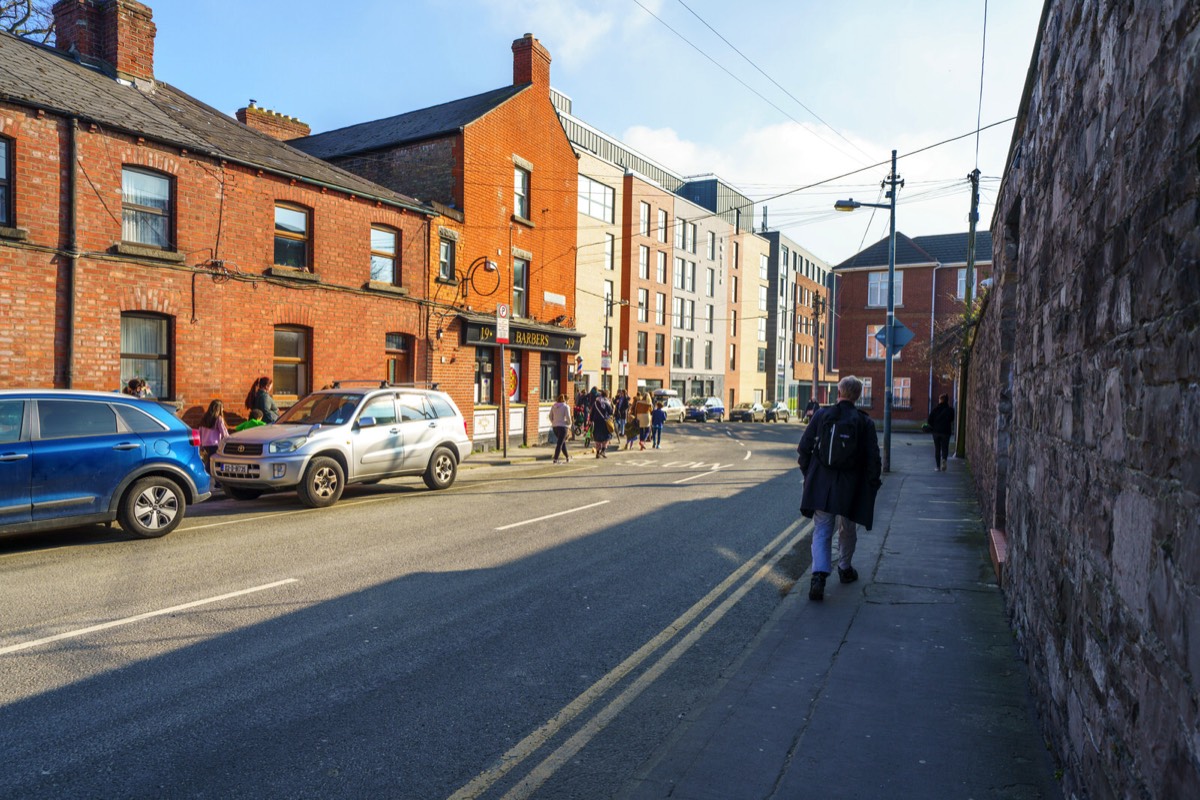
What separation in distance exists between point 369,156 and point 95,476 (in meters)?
17.5

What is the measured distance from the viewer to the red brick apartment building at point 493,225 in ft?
72.4

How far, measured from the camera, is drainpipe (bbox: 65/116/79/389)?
43.9 feet

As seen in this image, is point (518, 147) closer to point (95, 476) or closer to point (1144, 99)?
point (95, 476)

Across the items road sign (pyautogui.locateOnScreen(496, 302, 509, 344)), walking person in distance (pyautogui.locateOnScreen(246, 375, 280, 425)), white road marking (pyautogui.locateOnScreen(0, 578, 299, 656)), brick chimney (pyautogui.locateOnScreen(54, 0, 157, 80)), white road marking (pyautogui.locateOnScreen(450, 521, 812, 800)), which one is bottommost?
white road marking (pyautogui.locateOnScreen(450, 521, 812, 800))

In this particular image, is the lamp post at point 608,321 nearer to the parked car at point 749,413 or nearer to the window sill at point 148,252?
the parked car at point 749,413

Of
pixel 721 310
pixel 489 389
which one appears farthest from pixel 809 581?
pixel 721 310

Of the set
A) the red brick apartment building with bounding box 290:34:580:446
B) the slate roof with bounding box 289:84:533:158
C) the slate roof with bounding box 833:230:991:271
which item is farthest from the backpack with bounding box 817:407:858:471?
the slate roof with bounding box 833:230:991:271

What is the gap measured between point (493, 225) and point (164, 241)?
10.1m

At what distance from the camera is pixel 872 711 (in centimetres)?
443

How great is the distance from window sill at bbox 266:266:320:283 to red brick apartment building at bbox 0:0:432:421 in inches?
1.3

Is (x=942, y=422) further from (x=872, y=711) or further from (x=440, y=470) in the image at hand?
(x=872, y=711)

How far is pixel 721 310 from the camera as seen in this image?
198 ft

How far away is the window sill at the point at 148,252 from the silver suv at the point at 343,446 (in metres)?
4.04

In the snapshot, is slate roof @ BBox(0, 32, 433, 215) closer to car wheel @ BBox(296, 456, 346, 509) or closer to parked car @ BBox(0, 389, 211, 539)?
parked car @ BBox(0, 389, 211, 539)
